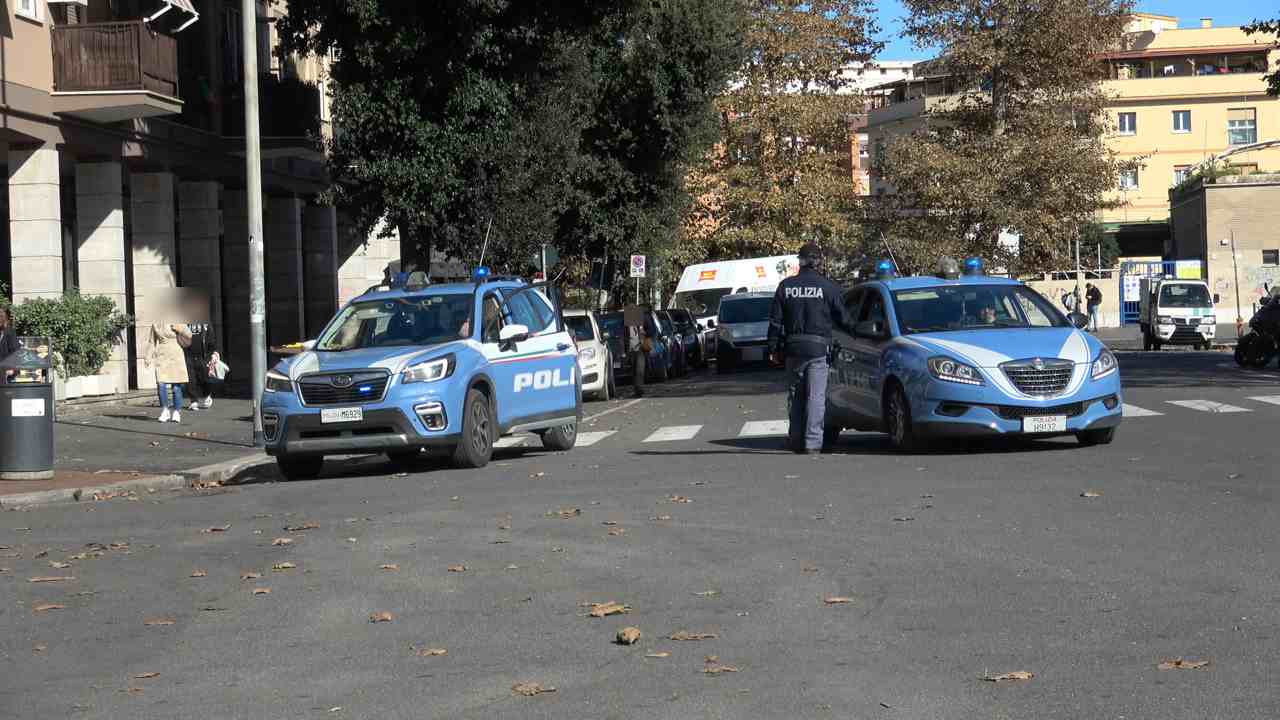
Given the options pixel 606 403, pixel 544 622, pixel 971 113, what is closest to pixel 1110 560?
pixel 544 622

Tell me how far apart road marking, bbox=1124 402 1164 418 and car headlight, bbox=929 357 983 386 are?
5694mm

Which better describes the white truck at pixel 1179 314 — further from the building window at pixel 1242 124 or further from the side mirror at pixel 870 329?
the building window at pixel 1242 124

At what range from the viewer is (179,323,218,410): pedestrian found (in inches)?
1118

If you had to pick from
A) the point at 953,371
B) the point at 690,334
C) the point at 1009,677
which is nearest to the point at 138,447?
the point at 953,371

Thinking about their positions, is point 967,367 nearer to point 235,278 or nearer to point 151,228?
point 151,228

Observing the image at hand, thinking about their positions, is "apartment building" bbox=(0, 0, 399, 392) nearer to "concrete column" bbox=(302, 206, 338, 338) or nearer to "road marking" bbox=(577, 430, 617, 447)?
"concrete column" bbox=(302, 206, 338, 338)

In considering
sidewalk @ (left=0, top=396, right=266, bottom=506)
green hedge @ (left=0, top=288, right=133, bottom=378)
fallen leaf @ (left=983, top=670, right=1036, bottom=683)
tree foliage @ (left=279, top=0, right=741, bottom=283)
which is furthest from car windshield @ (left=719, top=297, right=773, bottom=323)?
fallen leaf @ (left=983, top=670, right=1036, bottom=683)

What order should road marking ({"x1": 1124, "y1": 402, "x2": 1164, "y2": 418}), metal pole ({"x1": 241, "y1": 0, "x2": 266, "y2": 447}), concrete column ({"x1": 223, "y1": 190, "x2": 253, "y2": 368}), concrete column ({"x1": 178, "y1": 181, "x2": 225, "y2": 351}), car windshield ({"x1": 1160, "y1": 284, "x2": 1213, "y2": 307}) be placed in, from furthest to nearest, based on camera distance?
car windshield ({"x1": 1160, "y1": 284, "x2": 1213, "y2": 307})
concrete column ({"x1": 223, "y1": 190, "x2": 253, "y2": 368})
concrete column ({"x1": 178, "y1": 181, "x2": 225, "y2": 351})
metal pole ({"x1": 241, "y1": 0, "x2": 266, "y2": 447})
road marking ({"x1": 1124, "y1": 402, "x2": 1164, "y2": 418})

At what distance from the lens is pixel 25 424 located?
17.5 m

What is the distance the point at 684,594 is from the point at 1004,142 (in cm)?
5307

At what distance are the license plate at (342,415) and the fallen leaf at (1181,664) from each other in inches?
425

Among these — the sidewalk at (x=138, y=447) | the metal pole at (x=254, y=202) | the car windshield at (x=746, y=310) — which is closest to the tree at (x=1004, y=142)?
the car windshield at (x=746, y=310)

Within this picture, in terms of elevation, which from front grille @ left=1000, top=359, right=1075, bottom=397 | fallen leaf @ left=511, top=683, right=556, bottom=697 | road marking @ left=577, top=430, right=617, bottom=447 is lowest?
fallen leaf @ left=511, top=683, right=556, bottom=697

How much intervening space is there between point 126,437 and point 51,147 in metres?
7.51
